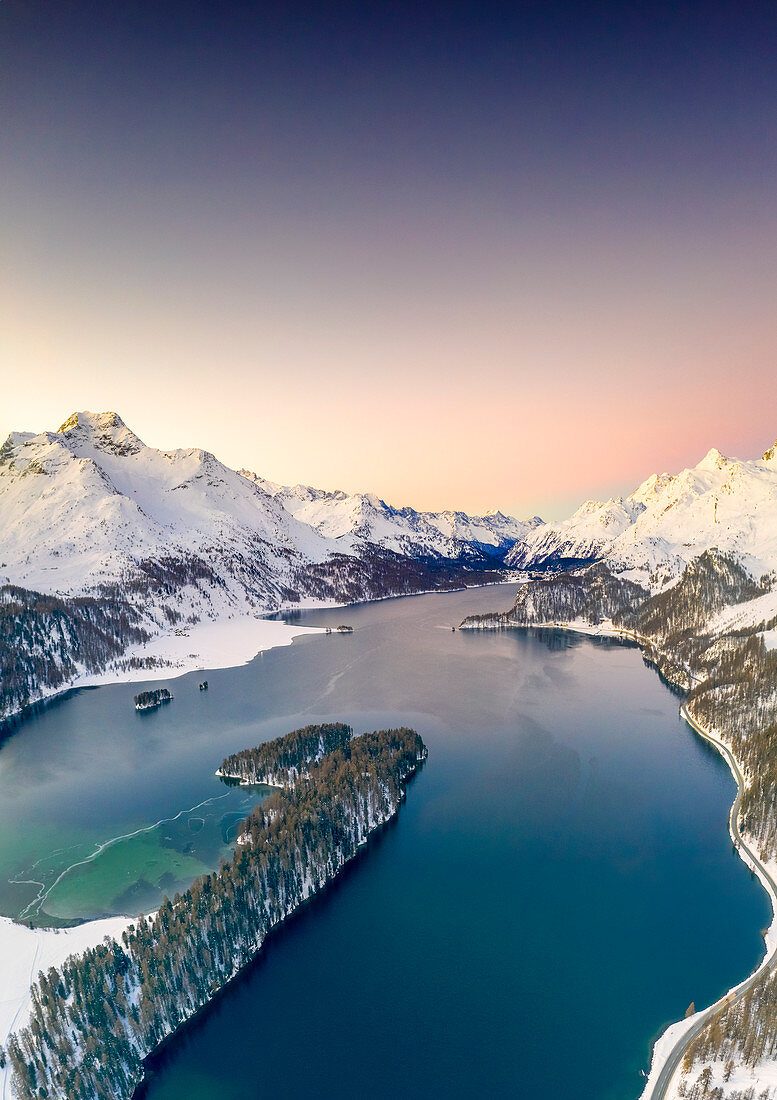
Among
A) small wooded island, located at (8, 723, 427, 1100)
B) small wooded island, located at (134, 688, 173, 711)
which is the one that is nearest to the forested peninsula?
small wooded island, located at (8, 723, 427, 1100)

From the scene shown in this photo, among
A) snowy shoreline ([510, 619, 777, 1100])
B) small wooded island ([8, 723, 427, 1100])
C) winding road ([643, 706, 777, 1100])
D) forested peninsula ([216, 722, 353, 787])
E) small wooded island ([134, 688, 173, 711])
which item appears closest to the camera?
snowy shoreline ([510, 619, 777, 1100])

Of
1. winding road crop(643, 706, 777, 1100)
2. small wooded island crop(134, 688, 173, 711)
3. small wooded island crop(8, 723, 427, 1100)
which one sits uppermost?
small wooded island crop(134, 688, 173, 711)

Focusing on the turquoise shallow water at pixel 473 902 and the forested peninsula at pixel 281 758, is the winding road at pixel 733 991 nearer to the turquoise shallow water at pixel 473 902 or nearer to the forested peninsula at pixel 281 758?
the turquoise shallow water at pixel 473 902

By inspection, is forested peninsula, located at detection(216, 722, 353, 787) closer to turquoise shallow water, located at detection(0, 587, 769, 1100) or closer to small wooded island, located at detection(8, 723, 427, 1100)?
turquoise shallow water, located at detection(0, 587, 769, 1100)

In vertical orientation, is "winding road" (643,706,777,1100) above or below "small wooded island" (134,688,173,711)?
below

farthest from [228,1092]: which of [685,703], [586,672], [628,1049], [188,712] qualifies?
[586,672]

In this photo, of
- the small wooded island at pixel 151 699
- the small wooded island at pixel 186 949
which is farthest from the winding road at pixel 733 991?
the small wooded island at pixel 151 699

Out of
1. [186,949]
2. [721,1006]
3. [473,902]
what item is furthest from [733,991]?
[186,949]
